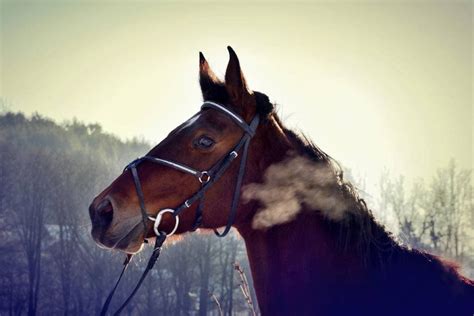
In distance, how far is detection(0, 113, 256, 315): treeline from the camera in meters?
47.6

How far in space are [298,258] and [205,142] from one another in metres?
1.12

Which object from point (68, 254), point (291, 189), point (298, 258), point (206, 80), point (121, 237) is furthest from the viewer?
point (68, 254)

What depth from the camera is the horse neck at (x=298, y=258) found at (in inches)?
156

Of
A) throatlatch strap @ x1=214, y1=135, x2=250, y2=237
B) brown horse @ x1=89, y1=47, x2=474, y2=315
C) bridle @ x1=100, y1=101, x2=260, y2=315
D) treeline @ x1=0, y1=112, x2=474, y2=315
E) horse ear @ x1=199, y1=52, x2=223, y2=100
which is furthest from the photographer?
treeline @ x1=0, y1=112, x2=474, y2=315

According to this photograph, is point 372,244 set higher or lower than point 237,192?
lower

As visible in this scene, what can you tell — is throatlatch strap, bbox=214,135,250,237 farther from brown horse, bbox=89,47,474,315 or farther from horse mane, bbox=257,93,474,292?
horse mane, bbox=257,93,474,292

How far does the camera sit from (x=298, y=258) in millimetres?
4043

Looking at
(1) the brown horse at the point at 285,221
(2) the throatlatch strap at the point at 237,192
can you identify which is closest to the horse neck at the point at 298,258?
(1) the brown horse at the point at 285,221

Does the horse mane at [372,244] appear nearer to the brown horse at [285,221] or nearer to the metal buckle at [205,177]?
the brown horse at [285,221]

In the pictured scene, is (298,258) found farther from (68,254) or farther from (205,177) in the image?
(68,254)

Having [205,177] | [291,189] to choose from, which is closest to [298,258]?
[291,189]

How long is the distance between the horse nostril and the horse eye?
2.63ft

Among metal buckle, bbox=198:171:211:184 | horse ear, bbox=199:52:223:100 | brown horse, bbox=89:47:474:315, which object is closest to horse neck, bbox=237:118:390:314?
brown horse, bbox=89:47:474:315

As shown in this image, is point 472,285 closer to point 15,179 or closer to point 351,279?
point 351,279
